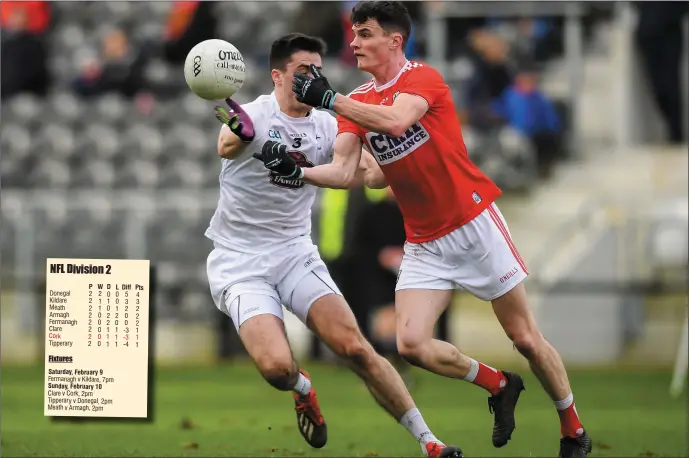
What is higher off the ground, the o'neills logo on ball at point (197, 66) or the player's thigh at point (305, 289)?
the o'neills logo on ball at point (197, 66)

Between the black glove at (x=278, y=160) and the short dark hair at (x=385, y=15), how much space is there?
3.29 ft

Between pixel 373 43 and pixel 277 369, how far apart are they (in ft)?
6.98

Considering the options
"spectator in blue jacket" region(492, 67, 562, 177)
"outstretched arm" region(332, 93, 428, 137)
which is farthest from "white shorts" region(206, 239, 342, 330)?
"spectator in blue jacket" region(492, 67, 562, 177)

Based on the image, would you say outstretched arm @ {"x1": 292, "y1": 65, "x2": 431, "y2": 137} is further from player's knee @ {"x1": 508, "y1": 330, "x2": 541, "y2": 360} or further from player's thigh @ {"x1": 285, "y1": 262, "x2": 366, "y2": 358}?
player's knee @ {"x1": 508, "y1": 330, "x2": 541, "y2": 360}

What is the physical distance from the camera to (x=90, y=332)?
8.36m

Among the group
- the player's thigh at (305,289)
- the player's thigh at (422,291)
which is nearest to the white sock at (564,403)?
the player's thigh at (422,291)

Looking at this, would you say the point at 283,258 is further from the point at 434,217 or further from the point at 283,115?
the point at 434,217

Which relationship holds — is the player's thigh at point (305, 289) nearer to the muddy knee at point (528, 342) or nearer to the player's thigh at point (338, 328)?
the player's thigh at point (338, 328)

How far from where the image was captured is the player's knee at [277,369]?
9.03 metres

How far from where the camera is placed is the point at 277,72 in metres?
9.28

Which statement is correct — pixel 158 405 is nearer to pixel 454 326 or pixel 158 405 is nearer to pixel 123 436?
pixel 123 436

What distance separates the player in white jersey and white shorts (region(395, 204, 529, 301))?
0.58 metres

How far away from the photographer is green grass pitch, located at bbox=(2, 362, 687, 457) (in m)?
10.5

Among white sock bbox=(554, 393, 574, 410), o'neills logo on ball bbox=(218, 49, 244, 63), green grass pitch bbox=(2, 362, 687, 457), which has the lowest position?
green grass pitch bbox=(2, 362, 687, 457)
